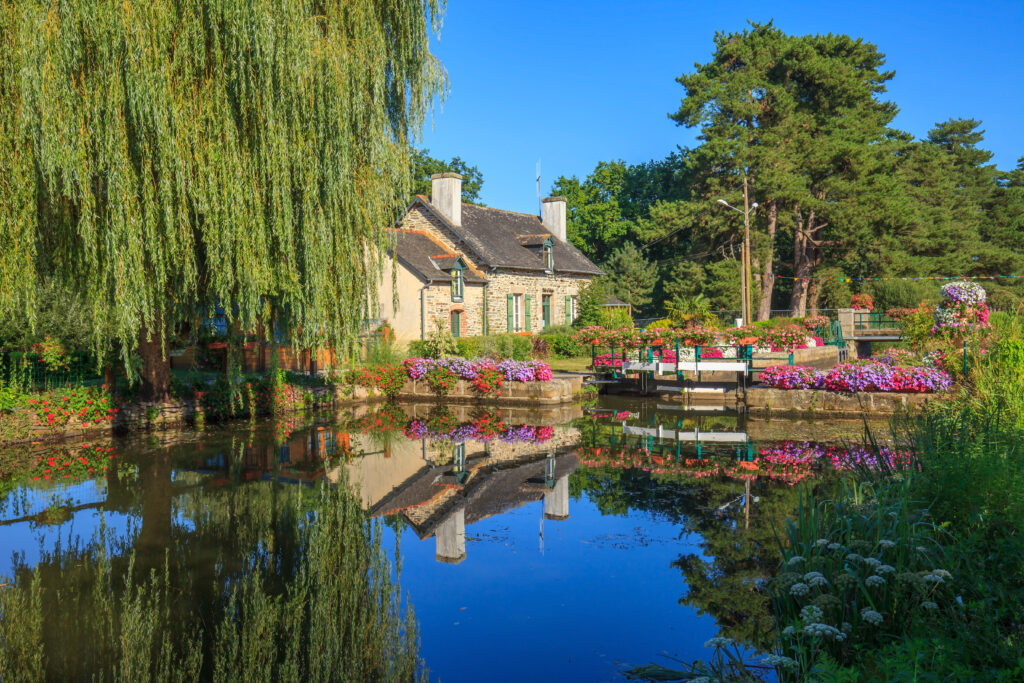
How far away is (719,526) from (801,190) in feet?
95.0

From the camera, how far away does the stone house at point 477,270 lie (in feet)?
83.8

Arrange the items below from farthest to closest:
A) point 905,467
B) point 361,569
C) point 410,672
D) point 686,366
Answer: point 686,366, point 905,467, point 361,569, point 410,672

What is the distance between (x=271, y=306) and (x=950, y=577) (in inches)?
386

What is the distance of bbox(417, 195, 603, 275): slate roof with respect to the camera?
2848cm

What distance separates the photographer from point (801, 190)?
3216cm

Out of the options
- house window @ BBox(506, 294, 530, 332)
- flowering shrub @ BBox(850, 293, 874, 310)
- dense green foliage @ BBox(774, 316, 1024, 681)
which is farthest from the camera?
flowering shrub @ BBox(850, 293, 874, 310)

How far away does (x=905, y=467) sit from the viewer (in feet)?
20.7

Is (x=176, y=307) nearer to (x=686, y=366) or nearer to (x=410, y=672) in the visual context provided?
(x=410, y=672)

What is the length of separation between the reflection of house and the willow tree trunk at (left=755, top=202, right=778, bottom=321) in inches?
1042

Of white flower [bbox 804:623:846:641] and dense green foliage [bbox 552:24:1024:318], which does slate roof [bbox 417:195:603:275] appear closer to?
dense green foliage [bbox 552:24:1024:318]

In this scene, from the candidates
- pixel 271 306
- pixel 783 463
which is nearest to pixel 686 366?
pixel 783 463

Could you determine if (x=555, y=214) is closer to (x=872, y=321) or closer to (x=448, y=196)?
(x=448, y=196)

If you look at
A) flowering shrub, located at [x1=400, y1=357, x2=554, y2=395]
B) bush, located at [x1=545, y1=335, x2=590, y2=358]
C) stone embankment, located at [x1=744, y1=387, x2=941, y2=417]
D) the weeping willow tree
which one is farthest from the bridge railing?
the weeping willow tree

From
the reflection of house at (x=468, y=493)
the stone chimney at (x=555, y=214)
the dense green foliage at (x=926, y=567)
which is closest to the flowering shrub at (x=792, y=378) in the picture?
the reflection of house at (x=468, y=493)
